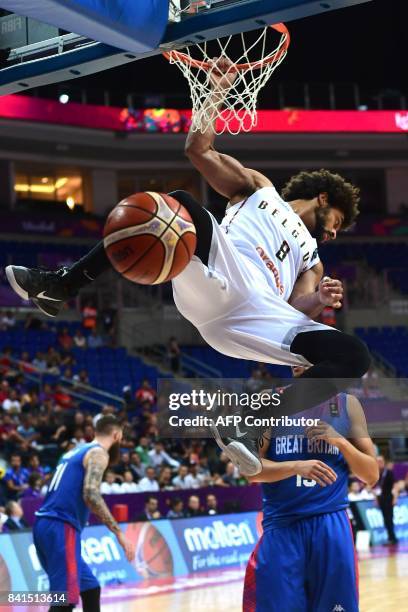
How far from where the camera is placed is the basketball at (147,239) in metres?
3.68

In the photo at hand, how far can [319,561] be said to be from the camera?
16.3ft

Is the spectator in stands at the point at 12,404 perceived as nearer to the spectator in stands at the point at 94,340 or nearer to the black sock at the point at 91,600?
the spectator in stands at the point at 94,340

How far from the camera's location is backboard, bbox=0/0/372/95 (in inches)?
165

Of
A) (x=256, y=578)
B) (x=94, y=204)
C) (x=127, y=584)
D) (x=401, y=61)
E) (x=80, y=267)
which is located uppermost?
(x=401, y=61)

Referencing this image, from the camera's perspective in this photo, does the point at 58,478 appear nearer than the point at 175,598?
Yes

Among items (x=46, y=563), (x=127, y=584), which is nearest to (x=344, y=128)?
(x=127, y=584)

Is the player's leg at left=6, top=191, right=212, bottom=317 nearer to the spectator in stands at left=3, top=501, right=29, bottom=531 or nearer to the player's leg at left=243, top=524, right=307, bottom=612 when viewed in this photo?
the player's leg at left=243, top=524, right=307, bottom=612

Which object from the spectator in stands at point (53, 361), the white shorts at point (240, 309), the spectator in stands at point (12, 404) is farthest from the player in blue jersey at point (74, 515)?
the spectator in stands at point (53, 361)

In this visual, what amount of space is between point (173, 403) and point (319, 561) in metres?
3.08

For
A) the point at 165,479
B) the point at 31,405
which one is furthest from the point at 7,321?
the point at 165,479

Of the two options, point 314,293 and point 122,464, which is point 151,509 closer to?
point 122,464

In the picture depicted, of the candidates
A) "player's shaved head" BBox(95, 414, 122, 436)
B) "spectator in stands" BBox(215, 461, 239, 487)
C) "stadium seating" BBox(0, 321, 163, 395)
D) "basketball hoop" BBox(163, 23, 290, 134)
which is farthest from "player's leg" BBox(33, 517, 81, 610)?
"stadium seating" BBox(0, 321, 163, 395)

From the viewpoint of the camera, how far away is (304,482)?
5137 mm

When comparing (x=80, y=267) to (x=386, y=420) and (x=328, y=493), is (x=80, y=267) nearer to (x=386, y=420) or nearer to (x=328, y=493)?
(x=328, y=493)
